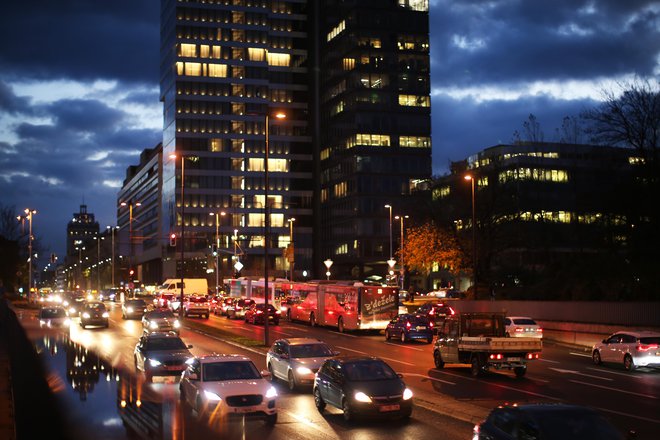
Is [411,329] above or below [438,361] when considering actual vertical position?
→ above

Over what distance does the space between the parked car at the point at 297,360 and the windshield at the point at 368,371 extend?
432 cm

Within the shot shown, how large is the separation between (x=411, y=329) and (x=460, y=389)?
1942 centimetres

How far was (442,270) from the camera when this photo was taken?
413 feet

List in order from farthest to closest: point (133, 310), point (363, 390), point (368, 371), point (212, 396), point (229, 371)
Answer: point (133, 310) < point (368, 371) < point (229, 371) < point (363, 390) < point (212, 396)

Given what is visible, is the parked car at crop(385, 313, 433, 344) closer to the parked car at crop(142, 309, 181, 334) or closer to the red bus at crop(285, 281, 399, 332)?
the red bus at crop(285, 281, 399, 332)

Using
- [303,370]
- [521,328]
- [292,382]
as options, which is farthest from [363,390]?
[521,328]

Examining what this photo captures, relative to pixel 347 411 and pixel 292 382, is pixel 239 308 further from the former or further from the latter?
pixel 347 411

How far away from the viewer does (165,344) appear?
88.0 ft

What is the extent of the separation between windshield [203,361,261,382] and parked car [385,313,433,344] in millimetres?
24835

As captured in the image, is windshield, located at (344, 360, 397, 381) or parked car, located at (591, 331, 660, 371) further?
parked car, located at (591, 331, 660, 371)

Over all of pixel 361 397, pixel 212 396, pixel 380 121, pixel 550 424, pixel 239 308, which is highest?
pixel 380 121

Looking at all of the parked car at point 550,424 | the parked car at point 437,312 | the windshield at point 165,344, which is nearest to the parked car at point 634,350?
the windshield at point 165,344

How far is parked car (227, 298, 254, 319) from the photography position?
66.2 meters

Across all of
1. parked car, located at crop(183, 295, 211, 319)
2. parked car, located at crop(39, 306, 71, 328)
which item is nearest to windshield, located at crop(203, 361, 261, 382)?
parked car, located at crop(39, 306, 71, 328)
